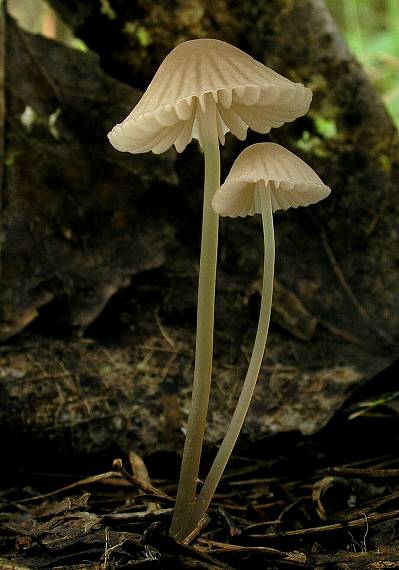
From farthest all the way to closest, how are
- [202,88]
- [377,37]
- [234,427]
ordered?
[377,37]
[234,427]
[202,88]

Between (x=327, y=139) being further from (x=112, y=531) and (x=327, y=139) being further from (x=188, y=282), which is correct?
(x=112, y=531)

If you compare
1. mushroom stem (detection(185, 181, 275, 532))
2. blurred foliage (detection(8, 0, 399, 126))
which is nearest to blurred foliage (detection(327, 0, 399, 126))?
blurred foliage (detection(8, 0, 399, 126))

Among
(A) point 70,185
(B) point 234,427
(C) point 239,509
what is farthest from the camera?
(A) point 70,185

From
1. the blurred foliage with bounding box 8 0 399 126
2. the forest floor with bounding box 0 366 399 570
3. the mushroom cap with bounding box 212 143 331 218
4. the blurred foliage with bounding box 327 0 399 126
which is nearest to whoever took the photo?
the forest floor with bounding box 0 366 399 570

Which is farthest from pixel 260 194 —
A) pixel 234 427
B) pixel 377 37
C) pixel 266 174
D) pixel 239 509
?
pixel 377 37

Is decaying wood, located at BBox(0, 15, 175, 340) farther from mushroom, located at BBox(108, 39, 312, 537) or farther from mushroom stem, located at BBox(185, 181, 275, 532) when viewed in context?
mushroom stem, located at BBox(185, 181, 275, 532)

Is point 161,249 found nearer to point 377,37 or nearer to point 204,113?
point 204,113

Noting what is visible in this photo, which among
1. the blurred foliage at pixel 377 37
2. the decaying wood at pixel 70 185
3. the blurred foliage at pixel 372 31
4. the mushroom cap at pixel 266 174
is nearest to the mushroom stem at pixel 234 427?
the mushroom cap at pixel 266 174
